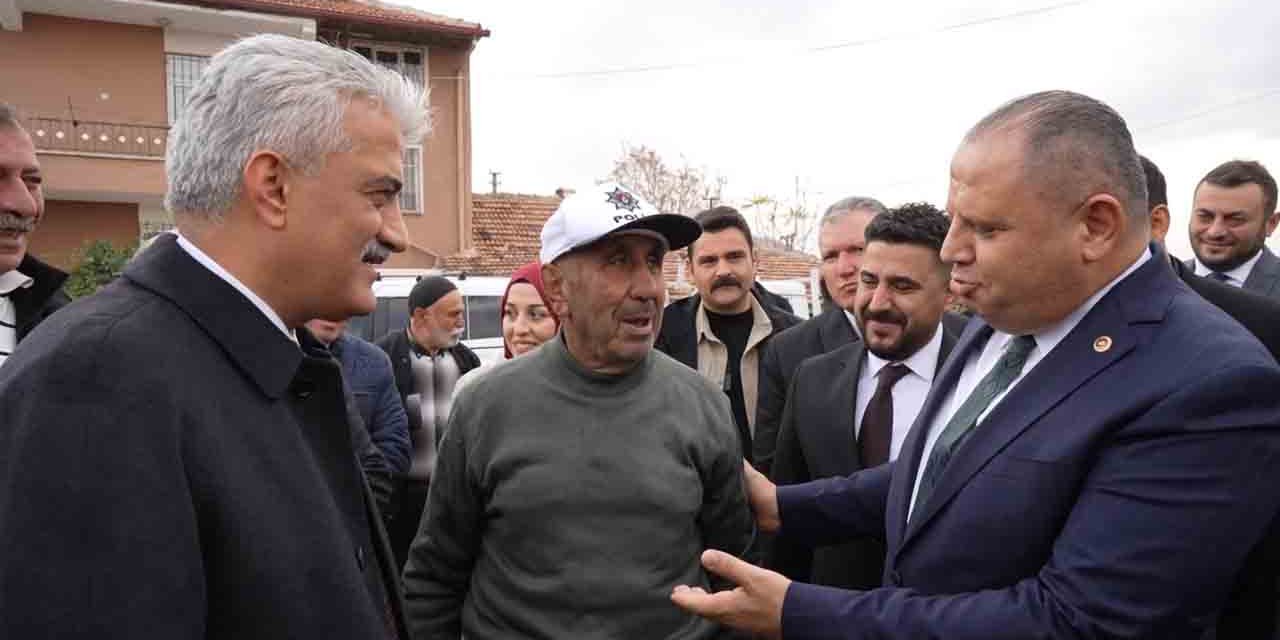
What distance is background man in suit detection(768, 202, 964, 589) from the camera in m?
3.05

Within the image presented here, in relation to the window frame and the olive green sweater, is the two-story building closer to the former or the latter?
the window frame

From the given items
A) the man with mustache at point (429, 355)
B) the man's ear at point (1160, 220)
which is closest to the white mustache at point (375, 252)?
the man's ear at point (1160, 220)

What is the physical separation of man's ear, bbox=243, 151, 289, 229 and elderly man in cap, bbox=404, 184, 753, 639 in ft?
3.17

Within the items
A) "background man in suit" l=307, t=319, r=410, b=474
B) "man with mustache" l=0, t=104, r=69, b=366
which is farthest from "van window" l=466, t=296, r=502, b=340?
"man with mustache" l=0, t=104, r=69, b=366

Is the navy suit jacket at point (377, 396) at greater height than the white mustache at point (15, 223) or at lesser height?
lesser

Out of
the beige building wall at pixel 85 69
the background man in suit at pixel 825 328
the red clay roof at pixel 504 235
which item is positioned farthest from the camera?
the red clay roof at pixel 504 235

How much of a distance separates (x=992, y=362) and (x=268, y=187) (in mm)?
1630

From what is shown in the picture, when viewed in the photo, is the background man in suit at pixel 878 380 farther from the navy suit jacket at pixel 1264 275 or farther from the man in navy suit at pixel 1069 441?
the navy suit jacket at pixel 1264 275

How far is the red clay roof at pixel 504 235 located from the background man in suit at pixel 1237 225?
1401cm

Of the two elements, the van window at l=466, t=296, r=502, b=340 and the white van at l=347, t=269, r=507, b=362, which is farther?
the van window at l=466, t=296, r=502, b=340

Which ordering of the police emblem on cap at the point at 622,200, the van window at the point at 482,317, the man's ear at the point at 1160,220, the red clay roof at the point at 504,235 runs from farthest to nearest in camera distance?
the red clay roof at the point at 504,235, the van window at the point at 482,317, the man's ear at the point at 1160,220, the police emblem on cap at the point at 622,200

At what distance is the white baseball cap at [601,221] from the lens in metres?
2.37

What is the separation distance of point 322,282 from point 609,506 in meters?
0.99

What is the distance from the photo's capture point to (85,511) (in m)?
1.20
